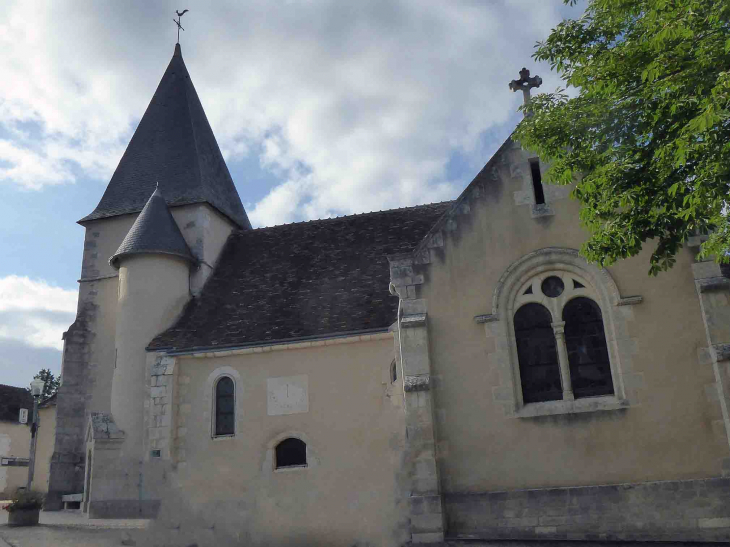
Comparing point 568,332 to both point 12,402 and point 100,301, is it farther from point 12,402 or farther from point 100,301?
point 12,402

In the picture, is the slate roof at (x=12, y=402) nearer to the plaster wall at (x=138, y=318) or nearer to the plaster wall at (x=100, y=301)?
the plaster wall at (x=100, y=301)

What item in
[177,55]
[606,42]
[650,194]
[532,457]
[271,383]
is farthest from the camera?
[177,55]

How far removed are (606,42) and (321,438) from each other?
30.7ft

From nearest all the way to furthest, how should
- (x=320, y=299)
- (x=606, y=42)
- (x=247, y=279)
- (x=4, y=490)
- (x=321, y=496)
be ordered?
1. (x=606, y=42)
2. (x=321, y=496)
3. (x=320, y=299)
4. (x=247, y=279)
5. (x=4, y=490)

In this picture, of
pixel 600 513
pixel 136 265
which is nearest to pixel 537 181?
pixel 600 513

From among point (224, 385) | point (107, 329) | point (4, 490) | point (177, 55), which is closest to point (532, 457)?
point (224, 385)

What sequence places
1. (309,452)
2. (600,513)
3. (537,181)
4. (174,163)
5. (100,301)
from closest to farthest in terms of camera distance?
(600,513), (537,181), (309,452), (100,301), (174,163)

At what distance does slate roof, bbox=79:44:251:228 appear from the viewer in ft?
65.7

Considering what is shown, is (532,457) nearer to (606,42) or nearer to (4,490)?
(606,42)

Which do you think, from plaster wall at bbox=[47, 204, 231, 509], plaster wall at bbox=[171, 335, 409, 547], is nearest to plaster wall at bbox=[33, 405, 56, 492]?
plaster wall at bbox=[47, 204, 231, 509]

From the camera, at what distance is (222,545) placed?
13609 millimetres

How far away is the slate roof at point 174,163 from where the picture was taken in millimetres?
20031

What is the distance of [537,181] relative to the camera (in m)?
12.0

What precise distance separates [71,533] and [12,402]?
25.5 meters
